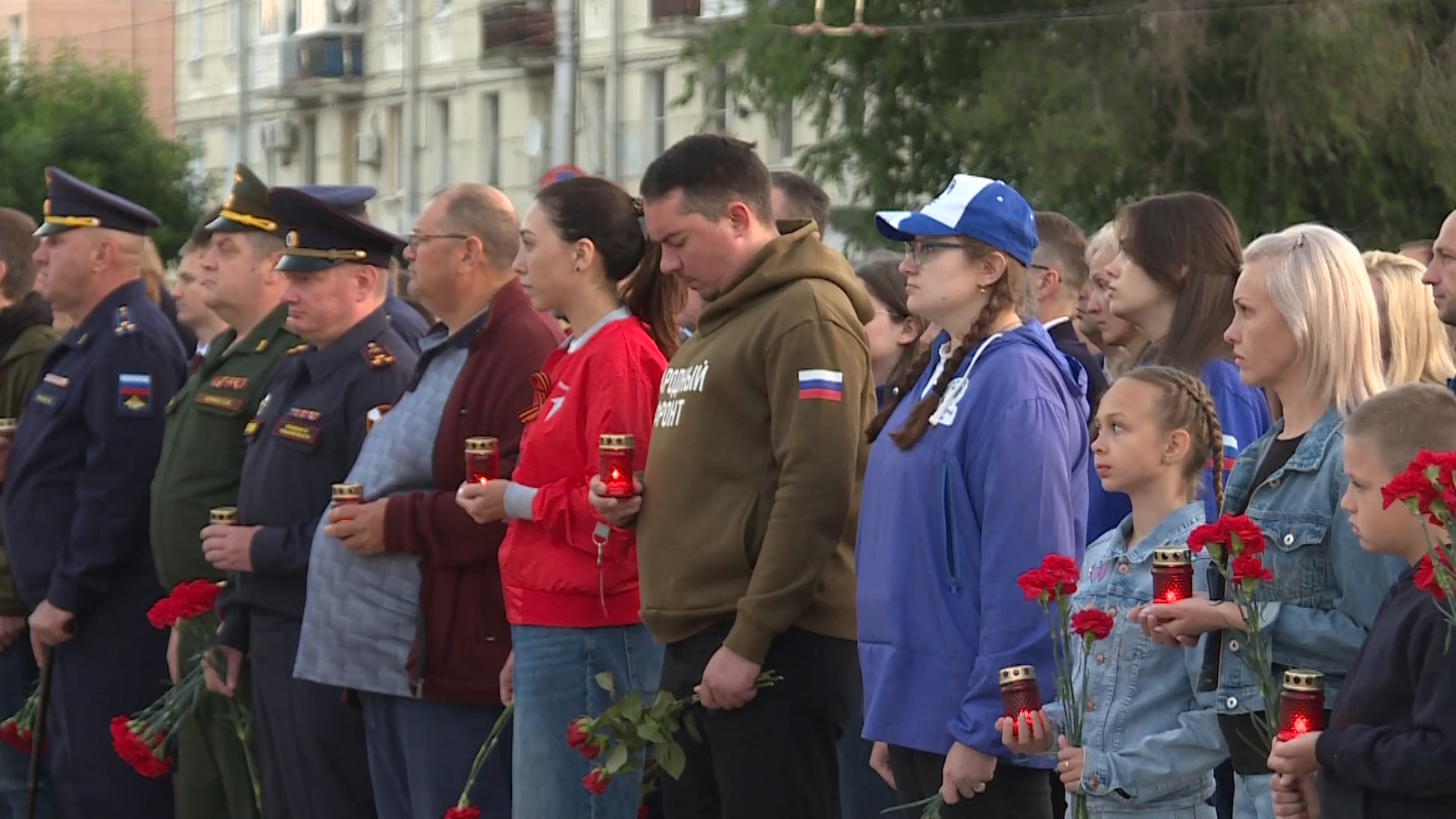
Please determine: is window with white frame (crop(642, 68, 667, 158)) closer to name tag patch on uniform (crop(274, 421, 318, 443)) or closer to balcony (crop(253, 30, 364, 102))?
balcony (crop(253, 30, 364, 102))

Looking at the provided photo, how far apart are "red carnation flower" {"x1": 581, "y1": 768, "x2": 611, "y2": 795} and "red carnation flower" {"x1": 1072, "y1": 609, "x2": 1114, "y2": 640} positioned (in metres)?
1.62

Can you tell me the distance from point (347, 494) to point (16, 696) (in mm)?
3396

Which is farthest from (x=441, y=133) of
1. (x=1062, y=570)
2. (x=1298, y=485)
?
(x=1062, y=570)

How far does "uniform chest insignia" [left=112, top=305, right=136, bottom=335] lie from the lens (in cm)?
854

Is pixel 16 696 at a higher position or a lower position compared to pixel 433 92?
lower

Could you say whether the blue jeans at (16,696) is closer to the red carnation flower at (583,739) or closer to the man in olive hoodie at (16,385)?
the man in olive hoodie at (16,385)

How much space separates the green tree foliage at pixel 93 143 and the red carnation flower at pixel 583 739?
32.6 meters

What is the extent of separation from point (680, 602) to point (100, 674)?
12.0ft

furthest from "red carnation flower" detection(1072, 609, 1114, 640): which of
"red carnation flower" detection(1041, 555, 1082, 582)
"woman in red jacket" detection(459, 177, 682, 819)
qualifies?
"woman in red jacket" detection(459, 177, 682, 819)

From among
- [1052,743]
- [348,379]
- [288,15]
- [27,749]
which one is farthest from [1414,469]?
[288,15]

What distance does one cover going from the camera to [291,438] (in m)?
7.20

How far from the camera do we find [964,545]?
5.10 meters

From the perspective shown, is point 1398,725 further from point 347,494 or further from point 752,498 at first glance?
point 347,494

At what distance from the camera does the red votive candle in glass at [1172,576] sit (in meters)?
4.50
